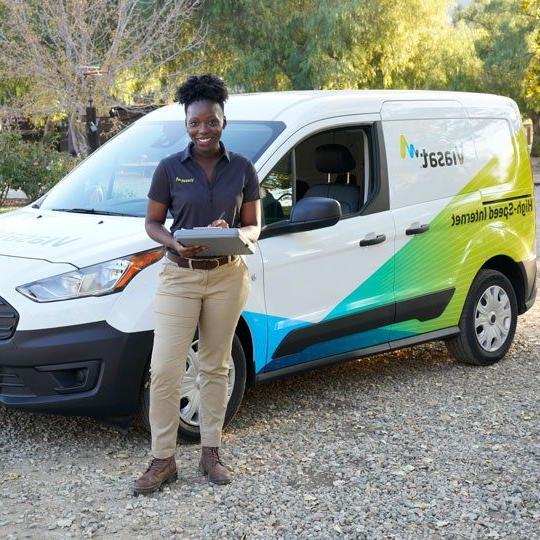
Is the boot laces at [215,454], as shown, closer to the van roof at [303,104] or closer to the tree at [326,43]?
the van roof at [303,104]

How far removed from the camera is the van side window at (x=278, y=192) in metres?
5.45

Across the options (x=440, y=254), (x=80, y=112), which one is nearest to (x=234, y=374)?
(x=440, y=254)

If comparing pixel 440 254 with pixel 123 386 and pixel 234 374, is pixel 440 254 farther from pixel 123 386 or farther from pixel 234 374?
pixel 123 386

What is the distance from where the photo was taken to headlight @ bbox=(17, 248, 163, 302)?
15.7 feet

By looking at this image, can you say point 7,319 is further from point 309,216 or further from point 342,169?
point 342,169

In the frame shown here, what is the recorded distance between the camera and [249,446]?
17.3 ft

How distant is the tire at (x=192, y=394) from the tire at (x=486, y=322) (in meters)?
2.17

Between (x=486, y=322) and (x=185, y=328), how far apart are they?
3.24 metres

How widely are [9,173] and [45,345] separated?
564 inches

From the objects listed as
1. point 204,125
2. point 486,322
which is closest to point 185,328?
point 204,125

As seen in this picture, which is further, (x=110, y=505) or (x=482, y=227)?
(x=482, y=227)

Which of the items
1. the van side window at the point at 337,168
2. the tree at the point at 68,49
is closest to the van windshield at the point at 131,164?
the van side window at the point at 337,168

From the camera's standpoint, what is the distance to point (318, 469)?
492cm

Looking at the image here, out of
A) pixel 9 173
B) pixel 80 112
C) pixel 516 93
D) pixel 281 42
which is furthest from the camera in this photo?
pixel 516 93
